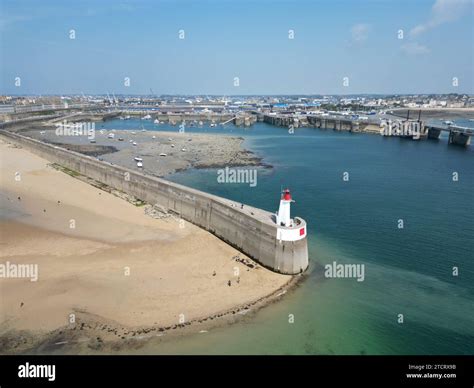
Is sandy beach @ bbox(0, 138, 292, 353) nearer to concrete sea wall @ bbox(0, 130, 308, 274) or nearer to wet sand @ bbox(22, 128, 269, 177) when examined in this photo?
concrete sea wall @ bbox(0, 130, 308, 274)

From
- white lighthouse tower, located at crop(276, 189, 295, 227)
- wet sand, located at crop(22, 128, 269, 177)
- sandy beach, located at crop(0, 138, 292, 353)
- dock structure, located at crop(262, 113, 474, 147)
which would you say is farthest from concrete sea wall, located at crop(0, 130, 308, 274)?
dock structure, located at crop(262, 113, 474, 147)

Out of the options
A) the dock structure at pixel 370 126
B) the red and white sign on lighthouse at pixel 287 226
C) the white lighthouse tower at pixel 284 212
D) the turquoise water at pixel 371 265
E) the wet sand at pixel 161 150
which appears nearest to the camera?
the turquoise water at pixel 371 265

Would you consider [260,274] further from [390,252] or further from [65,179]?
[65,179]

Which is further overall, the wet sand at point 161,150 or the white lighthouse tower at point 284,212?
the wet sand at point 161,150

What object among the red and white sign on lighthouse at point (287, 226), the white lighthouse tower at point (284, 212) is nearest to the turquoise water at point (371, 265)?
the red and white sign on lighthouse at point (287, 226)

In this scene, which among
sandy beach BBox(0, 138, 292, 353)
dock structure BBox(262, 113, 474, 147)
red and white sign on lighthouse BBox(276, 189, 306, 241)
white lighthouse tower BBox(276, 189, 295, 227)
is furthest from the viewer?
dock structure BBox(262, 113, 474, 147)

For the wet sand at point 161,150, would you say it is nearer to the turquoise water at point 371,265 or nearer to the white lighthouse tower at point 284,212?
the turquoise water at point 371,265

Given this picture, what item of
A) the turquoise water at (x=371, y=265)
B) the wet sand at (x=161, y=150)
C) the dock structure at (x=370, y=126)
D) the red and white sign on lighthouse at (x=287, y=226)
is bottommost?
the turquoise water at (x=371, y=265)
